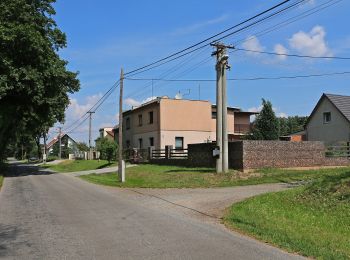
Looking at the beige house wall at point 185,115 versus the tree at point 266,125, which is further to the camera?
the beige house wall at point 185,115

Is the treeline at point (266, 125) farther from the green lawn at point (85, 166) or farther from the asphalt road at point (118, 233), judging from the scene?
the asphalt road at point (118, 233)

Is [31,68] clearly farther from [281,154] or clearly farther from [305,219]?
[305,219]

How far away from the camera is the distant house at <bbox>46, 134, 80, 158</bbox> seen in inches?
4873

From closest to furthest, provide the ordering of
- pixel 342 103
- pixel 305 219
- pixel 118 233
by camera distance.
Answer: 1. pixel 118 233
2. pixel 305 219
3. pixel 342 103

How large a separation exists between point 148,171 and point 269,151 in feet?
29.6

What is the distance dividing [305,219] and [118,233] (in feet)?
15.7

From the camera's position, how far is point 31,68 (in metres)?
36.6

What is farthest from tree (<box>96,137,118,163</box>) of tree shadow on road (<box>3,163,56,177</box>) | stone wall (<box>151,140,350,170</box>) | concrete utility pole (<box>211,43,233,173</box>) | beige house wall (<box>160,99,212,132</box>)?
concrete utility pole (<box>211,43,233,173</box>)

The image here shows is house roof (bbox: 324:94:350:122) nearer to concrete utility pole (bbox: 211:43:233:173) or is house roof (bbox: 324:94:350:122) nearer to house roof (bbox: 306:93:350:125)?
house roof (bbox: 306:93:350:125)

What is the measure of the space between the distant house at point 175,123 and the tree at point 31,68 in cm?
1136

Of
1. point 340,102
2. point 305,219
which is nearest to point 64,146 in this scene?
point 340,102

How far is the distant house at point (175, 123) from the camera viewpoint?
51094 mm

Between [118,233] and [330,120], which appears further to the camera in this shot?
[330,120]

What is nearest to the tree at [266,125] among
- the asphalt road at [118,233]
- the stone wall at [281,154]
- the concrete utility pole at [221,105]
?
the stone wall at [281,154]
